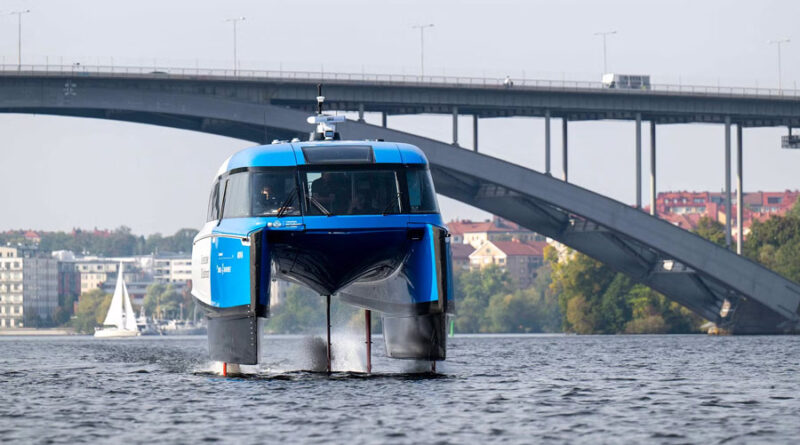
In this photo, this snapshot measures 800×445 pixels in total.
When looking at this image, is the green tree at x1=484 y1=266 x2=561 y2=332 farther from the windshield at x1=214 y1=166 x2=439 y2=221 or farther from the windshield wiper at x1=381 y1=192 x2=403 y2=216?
the windshield wiper at x1=381 y1=192 x2=403 y2=216

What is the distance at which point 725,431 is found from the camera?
24625mm

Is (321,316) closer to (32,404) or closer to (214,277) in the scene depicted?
(214,277)

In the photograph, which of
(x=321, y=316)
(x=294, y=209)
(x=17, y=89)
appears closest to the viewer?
(x=294, y=209)

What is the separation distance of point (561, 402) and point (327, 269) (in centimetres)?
759

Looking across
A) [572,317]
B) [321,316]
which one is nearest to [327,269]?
[321,316]

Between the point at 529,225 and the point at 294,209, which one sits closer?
the point at 294,209

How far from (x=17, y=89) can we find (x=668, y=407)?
5694cm

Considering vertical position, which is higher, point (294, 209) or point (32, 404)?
point (294, 209)

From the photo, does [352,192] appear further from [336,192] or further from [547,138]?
[547,138]

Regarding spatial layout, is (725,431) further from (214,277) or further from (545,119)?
(545,119)

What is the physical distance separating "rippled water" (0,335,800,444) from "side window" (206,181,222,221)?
12.1ft

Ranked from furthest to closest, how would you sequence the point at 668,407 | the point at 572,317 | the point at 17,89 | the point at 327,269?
1. the point at 572,317
2. the point at 17,89
3. the point at 327,269
4. the point at 668,407

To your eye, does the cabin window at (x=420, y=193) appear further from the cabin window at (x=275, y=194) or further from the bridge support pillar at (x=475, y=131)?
the bridge support pillar at (x=475, y=131)

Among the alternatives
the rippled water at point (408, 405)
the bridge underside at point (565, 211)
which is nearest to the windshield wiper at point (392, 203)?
the rippled water at point (408, 405)
